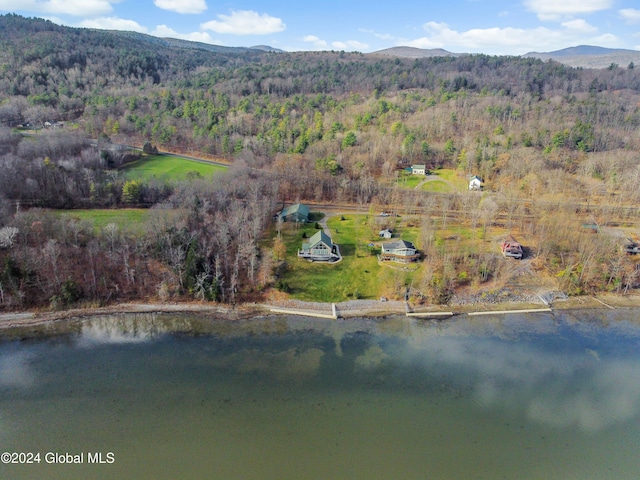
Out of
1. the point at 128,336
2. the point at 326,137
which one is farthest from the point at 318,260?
the point at 326,137

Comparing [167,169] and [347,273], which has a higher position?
[167,169]

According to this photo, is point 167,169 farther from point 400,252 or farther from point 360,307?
point 360,307

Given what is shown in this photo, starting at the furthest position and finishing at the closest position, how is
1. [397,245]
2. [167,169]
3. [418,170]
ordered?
[418,170]
[167,169]
[397,245]

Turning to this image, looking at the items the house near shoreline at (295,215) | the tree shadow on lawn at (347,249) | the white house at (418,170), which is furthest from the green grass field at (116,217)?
the white house at (418,170)

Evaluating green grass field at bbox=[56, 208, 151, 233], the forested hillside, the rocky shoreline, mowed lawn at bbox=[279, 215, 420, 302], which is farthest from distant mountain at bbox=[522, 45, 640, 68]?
green grass field at bbox=[56, 208, 151, 233]

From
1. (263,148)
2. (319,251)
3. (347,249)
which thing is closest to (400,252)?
(347,249)

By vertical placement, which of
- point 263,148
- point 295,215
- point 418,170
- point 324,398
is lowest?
point 324,398
